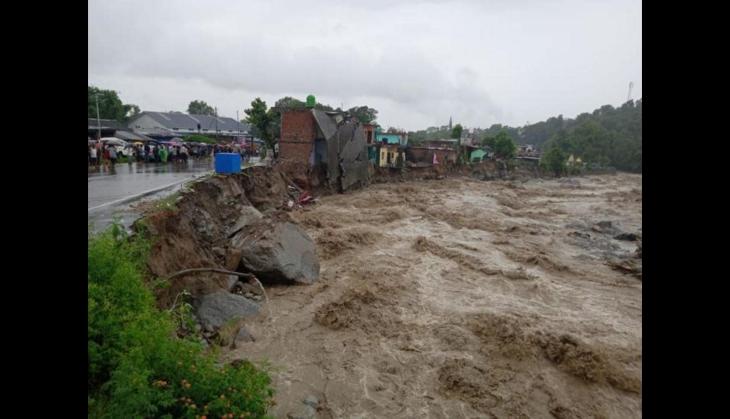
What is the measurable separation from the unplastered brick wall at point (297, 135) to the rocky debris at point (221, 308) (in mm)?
16699

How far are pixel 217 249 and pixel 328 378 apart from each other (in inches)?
213

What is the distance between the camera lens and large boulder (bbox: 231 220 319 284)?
11352mm

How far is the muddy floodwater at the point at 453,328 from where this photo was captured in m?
7.38

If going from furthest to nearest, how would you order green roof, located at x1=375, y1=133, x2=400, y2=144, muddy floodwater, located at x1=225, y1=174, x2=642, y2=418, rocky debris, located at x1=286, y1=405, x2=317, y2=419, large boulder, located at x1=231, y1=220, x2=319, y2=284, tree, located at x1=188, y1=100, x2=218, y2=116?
tree, located at x1=188, y1=100, x2=218, y2=116 → green roof, located at x1=375, y1=133, x2=400, y2=144 → large boulder, located at x1=231, y1=220, x2=319, y2=284 → muddy floodwater, located at x1=225, y1=174, x2=642, y2=418 → rocky debris, located at x1=286, y1=405, x2=317, y2=419

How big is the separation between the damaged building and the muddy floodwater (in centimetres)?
555

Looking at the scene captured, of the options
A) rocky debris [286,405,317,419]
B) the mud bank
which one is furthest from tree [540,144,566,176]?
rocky debris [286,405,317,419]

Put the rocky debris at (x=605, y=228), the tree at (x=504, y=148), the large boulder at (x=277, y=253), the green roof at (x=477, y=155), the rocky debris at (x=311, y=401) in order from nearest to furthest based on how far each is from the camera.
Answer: the rocky debris at (x=311, y=401) → the large boulder at (x=277, y=253) → the rocky debris at (x=605, y=228) → the green roof at (x=477, y=155) → the tree at (x=504, y=148)

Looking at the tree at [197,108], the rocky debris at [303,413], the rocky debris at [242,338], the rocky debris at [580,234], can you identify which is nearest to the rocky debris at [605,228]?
the rocky debris at [580,234]

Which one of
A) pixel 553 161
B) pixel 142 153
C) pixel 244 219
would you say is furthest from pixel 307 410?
pixel 553 161

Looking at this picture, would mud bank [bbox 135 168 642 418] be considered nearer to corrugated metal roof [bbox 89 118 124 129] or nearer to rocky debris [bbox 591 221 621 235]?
rocky debris [bbox 591 221 621 235]

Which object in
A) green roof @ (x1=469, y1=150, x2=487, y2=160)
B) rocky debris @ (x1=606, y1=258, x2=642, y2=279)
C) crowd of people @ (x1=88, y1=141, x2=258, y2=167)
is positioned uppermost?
green roof @ (x1=469, y1=150, x2=487, y2=160)

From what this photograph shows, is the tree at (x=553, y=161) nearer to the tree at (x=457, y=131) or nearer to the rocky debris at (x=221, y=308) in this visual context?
the tree at (x=457, y=131)
